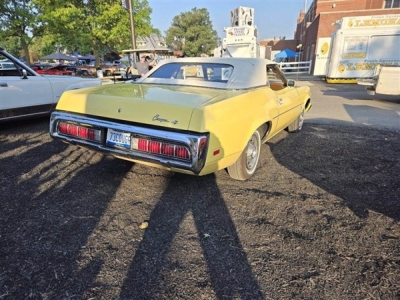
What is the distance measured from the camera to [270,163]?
162 inches

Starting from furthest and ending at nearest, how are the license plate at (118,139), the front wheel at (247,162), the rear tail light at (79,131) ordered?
the front wheel at (247,162), the rear tail light at (79,131), the license plate at (118,139)

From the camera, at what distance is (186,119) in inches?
98.5

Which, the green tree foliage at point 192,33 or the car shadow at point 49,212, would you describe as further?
the green tree foliage at point 192,33

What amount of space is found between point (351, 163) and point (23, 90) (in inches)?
228

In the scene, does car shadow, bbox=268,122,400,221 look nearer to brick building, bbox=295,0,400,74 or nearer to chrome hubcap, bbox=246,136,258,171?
chrome hubcap, bbox=246,136,258,171

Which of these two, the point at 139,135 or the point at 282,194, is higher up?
the point at 139,135

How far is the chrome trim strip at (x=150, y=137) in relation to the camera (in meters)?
2.46

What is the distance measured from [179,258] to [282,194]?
151cm

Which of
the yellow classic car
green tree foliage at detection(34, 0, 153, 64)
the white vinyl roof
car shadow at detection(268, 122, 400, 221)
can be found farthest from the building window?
the yellow classic car

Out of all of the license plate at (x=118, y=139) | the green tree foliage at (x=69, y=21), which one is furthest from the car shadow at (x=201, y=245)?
the green tree foliage at (x=69, y=21)

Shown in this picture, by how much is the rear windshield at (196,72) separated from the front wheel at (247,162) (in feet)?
2.96

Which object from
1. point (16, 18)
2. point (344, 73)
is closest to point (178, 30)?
point (16, 18)

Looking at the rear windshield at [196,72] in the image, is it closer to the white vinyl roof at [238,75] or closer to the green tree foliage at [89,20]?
the white vinyl roof at [238,75]

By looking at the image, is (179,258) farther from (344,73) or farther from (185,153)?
(344,73)
